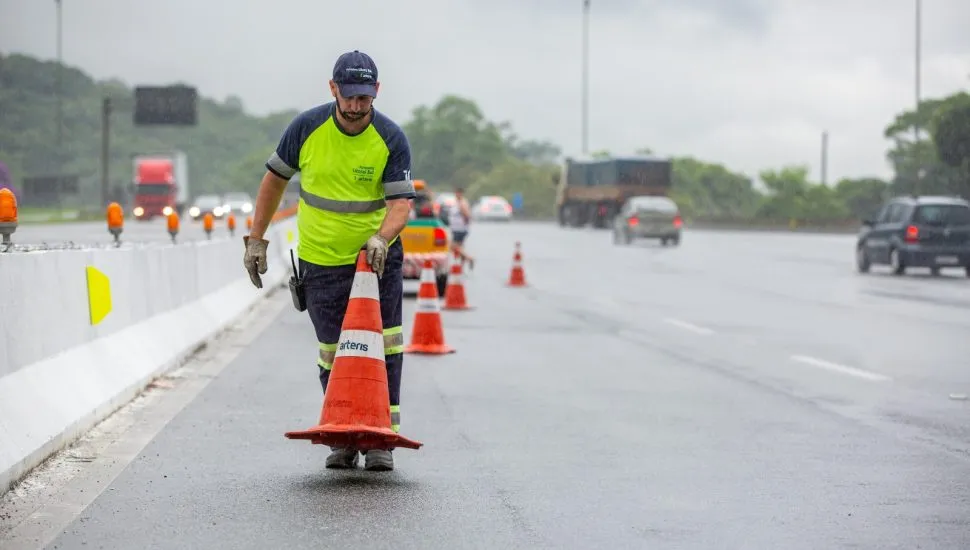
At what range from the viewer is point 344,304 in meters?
8.10

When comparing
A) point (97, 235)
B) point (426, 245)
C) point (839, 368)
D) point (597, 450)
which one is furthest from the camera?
point (97, 235)

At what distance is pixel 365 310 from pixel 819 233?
60448 mm

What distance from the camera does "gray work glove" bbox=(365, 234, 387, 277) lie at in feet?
25.0

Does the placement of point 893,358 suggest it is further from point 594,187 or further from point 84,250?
point 594,187

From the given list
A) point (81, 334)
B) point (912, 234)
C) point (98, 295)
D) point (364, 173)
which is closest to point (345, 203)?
point (364, 173)

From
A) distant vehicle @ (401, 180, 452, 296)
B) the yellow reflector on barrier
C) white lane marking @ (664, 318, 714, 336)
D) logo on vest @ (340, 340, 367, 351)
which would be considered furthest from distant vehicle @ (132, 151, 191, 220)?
logo on vest @ (340, 340, 367, 351)

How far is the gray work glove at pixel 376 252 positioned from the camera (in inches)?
300

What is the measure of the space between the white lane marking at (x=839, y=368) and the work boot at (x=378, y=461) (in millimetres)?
A: 5940

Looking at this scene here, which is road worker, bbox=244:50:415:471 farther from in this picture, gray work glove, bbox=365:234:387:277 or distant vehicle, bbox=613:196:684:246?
distant vehicle, bbox=613:196:684:246

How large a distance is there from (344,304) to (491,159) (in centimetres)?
17726

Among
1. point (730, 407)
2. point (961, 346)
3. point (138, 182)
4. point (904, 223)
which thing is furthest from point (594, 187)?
point (730, 407)

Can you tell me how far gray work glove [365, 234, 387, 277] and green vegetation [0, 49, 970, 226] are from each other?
187ft

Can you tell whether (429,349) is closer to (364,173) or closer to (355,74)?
(364,173)

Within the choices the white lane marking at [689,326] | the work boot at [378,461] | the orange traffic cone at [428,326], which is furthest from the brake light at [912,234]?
the work boot at [378,461]
